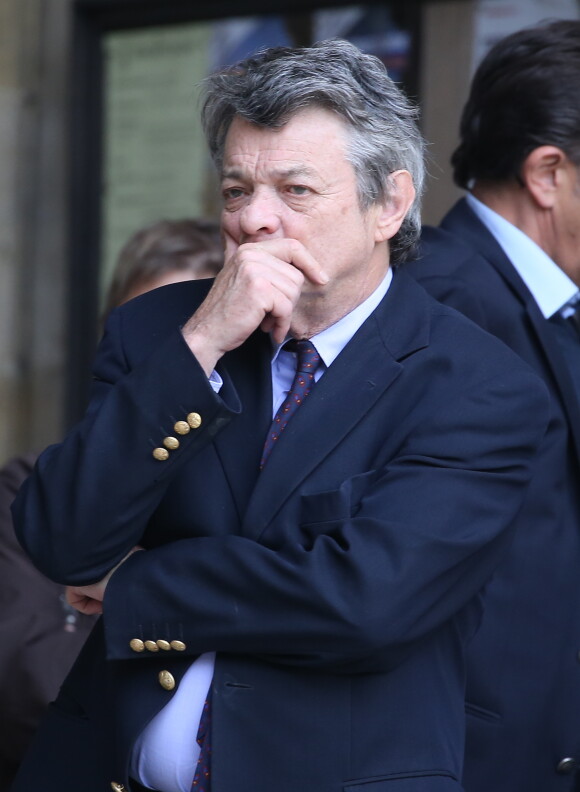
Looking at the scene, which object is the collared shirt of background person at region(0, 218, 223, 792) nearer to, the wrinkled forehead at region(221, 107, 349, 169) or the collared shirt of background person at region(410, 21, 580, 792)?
the collared shirt of background person at region(410, 21, 580, 792)

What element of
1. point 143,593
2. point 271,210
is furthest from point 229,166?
point 143,593

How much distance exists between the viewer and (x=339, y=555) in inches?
78.7

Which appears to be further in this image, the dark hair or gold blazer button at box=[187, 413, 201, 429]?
the dark hair

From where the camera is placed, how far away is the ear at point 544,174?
9.20 feet

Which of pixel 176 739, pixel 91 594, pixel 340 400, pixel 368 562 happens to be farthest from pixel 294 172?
pixel 176 739

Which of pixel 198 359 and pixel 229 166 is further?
pixel 229 166

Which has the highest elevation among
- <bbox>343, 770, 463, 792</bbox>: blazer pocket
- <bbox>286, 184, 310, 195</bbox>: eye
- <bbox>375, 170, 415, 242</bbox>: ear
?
<bbox>286, 184, 310, 195</bbox>: eye

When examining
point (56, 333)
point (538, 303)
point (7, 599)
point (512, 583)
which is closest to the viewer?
point (512, 583)

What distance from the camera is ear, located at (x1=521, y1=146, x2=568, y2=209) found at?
2803 mm

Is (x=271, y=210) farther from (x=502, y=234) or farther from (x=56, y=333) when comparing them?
(x=56, y=333)

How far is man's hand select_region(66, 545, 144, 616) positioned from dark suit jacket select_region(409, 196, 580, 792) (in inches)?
30.7

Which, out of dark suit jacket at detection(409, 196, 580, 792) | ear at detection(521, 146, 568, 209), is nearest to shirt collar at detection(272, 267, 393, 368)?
dark suit jacket at detection(409, 196, 580, 792)

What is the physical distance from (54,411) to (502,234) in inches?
111

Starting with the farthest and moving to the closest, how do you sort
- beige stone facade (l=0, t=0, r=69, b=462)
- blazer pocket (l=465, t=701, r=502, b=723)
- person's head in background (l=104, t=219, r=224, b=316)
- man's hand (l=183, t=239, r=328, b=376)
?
beige stone facade (l=0, t=0, r=69, b=462) < person's head in background (l=104, t=219, r=224, b=316) < blazer pocket (l=465, t=701, r=502, b=723) < man's hand (l=183, t=239, r=328, b=376)
